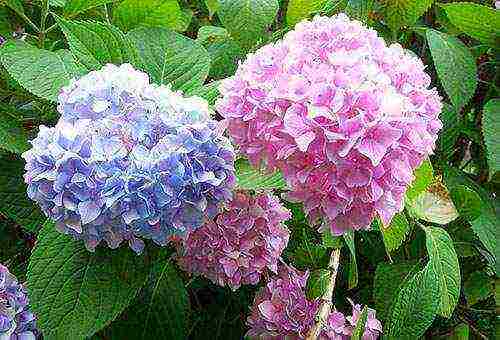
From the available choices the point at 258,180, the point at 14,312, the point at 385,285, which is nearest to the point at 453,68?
the point at 385,285

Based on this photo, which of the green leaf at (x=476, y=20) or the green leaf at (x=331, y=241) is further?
the green leaf at (x=476, y=20)

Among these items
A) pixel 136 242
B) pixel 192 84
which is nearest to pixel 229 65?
pixel 192 84

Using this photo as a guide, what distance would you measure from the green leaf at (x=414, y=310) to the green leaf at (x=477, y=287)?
1.04ft

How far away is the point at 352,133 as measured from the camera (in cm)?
71

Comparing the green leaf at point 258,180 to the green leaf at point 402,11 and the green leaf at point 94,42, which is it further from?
the green leaf at point 402,11

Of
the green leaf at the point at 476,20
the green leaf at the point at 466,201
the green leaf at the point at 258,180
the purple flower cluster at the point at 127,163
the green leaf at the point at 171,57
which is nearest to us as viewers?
the purple flower cluster at the point at 127,163

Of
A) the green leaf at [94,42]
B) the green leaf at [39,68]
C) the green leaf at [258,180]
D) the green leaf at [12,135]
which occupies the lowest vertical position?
the green leaf at [12,135]

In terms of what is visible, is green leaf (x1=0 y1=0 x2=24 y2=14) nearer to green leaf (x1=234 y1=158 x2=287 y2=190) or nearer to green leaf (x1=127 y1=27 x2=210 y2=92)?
green leaf (x1=127 y1=27 x2=210 y2=92)

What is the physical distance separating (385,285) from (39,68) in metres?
0.52

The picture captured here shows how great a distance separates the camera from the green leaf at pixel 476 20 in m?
1.12

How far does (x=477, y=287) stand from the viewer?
1.18 m

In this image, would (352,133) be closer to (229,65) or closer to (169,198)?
(169,198)

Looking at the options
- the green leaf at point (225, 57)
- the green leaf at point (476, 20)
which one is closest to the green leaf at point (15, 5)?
the green leaf at point (225, 57)

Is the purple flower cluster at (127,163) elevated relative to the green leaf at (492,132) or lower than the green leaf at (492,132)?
elevated
